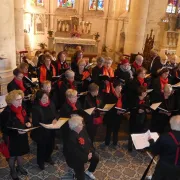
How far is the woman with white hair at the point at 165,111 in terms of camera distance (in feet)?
17.0

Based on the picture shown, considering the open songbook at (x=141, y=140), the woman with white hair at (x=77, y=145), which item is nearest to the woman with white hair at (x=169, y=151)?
the open songbook at (x=141, y=140)

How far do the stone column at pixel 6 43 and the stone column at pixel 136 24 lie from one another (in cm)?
608

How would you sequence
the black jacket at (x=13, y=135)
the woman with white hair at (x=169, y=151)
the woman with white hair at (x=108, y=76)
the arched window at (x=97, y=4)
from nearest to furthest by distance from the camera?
1. the woman with white hair at (x=169, y=151)
2. the black jacket at (x=13, y=135)
3. the woman with white hair at (x=108, y=76)
4. the arched window at (x=97, y=4)

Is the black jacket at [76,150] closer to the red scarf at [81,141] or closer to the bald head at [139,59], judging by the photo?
the red scarf at [81,141]

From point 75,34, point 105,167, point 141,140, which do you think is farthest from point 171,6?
point 141,140

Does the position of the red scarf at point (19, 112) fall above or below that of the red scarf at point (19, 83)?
below

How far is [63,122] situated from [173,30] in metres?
11.9

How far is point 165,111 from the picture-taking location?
202 inches

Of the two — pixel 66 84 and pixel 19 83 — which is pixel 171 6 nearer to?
pixel 66 84

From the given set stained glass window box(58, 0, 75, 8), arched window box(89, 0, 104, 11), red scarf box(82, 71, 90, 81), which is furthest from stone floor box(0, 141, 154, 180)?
stained glass window box(58, 0, 75, 8)

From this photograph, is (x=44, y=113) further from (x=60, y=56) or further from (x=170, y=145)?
(x=60, y=56)

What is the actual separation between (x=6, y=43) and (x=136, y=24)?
642 cm

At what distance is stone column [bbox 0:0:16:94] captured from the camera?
261 inches

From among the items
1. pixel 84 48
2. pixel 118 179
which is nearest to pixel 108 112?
pixel 118 179
